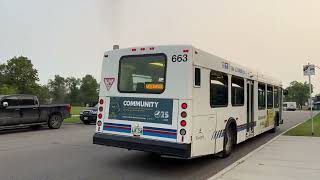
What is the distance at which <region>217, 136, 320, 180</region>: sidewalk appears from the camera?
883 cm

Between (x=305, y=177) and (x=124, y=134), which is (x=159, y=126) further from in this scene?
(x=305, y=177)

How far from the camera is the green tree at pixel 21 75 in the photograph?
77250 mm

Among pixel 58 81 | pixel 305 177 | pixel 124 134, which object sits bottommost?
pixel 305 177

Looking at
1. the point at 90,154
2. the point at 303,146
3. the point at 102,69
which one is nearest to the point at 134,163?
the point at 90,154

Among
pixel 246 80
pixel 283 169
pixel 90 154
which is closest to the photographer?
pixel 283 169

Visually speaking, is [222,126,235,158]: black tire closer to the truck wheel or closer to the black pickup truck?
the black pickup truck

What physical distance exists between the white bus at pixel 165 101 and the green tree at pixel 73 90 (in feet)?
420

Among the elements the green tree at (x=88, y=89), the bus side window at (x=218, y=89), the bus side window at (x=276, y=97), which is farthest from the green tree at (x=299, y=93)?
the bus side window at (x=218, y=89)

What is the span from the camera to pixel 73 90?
14600 centimetres

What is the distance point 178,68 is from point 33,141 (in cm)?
808

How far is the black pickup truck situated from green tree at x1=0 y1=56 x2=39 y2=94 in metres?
58.3

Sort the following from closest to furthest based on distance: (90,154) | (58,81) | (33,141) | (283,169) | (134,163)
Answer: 1. (283,169)
2. (134,163)
3. (90,154)
4. (33,141)
5. (58,81)

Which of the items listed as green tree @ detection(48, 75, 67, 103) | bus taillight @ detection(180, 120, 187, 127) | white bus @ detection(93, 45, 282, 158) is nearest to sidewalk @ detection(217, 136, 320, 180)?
white bus @ detection(93, 45, 282, 158)

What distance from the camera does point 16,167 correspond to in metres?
9.35
